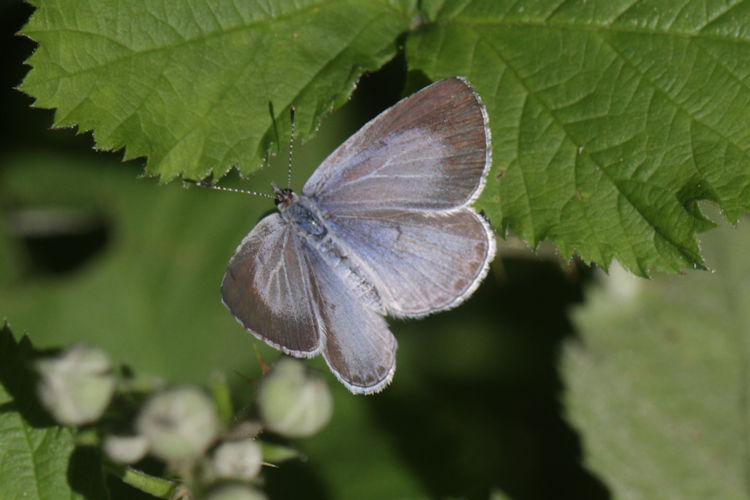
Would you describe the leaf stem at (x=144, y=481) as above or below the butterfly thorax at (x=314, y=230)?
below

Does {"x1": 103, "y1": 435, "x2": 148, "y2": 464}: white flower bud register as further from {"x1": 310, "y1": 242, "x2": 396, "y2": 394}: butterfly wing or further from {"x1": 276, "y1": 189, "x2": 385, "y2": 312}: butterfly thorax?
{"x1": 276, "y1": 189, "x2": 385, "y2": 312}: butterfly thorax

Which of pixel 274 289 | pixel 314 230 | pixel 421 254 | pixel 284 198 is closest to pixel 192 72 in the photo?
pixel 284 198

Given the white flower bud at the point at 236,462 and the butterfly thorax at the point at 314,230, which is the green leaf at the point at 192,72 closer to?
the butterfly thorax at the point at 314,230

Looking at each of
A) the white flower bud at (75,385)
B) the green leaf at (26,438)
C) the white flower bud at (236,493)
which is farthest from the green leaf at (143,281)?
the white flower bud at (236,493)

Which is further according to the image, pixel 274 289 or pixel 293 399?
pixel 274 289

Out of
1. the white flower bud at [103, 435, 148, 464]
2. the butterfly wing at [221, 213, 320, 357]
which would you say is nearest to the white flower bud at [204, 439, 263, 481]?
the white flower bud at [103, 435, 148, 464]

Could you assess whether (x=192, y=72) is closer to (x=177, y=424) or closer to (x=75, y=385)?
(x=75, y=385)
